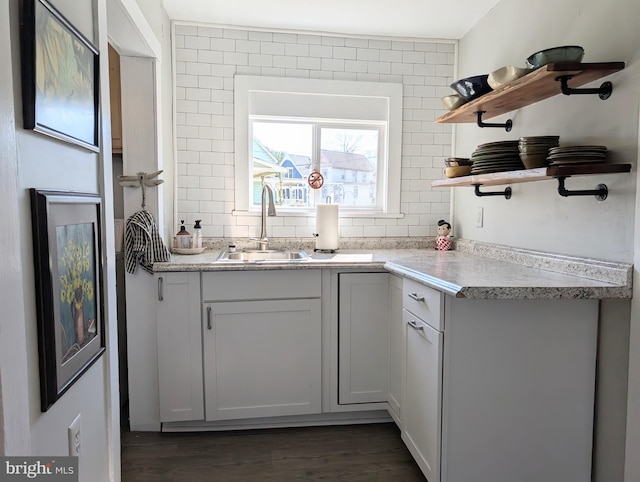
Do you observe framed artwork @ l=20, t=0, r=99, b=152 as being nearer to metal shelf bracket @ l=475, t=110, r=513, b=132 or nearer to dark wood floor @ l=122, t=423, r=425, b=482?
dark wood floor @ l=122, t=423, r=425, b=482

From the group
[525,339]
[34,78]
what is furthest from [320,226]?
[34,78]

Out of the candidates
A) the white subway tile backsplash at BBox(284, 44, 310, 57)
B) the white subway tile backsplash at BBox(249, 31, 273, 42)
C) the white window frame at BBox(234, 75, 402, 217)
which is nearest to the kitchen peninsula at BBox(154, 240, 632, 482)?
the white window frame at BBox(234, 75, 402, 217)

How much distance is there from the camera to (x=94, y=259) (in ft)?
4.55

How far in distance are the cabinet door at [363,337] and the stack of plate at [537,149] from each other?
37.8 inches

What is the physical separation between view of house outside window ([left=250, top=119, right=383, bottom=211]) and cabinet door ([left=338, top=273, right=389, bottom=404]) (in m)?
0.81

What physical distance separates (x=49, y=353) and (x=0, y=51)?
2.28ft

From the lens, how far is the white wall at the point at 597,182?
1552 millimetres

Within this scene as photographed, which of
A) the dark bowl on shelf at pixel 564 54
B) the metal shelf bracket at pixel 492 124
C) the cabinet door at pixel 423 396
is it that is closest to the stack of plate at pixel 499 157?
the metal shelf bracket at pixel 492 124

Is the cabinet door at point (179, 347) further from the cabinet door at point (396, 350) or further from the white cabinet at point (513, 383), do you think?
the white cabinet at point (513, 383)

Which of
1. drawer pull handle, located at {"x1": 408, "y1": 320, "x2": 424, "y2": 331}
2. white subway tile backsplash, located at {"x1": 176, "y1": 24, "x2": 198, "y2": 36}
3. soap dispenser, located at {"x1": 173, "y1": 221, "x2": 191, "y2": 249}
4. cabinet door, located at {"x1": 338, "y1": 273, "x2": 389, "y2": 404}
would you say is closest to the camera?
drawer pull handle, located at {"x1": 408, "y1": 320, "x2": 424, "y2": 331}

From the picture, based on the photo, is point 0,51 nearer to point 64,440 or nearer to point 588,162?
point 64,440

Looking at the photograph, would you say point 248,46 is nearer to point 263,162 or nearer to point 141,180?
point 263,162

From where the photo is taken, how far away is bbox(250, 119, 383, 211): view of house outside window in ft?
9.68

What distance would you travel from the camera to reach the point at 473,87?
2094 mm
